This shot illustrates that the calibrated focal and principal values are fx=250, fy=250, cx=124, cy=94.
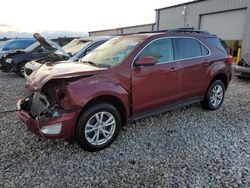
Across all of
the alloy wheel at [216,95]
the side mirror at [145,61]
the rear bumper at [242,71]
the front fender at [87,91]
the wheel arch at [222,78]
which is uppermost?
the side mirror at [145,61]

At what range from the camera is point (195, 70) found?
497 centimetres

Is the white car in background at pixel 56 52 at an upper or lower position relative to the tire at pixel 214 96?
upper

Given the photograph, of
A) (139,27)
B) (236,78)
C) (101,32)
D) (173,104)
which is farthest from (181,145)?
(101,32)

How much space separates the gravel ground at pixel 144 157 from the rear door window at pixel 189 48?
4.26 ft

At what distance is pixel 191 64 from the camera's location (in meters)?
4.88

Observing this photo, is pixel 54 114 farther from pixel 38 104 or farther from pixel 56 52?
pixel 56 52

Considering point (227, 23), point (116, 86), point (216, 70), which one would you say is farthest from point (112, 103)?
point (227, 23)

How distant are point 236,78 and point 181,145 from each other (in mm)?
7432

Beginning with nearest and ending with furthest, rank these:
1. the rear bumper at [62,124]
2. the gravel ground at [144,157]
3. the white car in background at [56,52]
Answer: the gravel ground at [144,157]
the rear bumper at [62,124]
the white car in background at [56,52]

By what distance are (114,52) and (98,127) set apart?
1408 millimetres

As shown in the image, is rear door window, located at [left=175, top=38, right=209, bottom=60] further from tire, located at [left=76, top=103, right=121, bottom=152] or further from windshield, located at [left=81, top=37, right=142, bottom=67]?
tire, located at [left=76, top=103, right=121, bottom=152]

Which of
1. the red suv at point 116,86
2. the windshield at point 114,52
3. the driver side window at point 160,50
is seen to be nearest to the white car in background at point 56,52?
the windshield at point 114,52

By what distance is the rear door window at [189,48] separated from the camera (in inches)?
187

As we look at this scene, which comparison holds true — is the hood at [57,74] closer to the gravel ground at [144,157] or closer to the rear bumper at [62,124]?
the rear bumper at [62,124]
